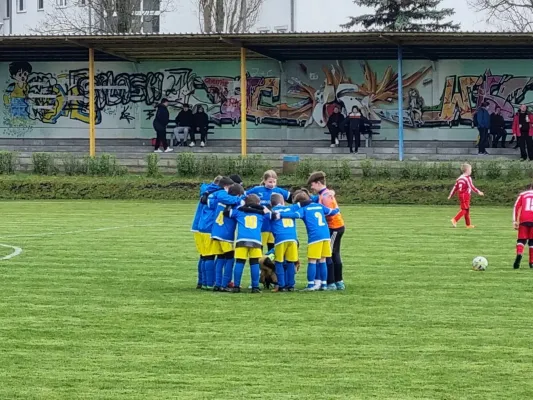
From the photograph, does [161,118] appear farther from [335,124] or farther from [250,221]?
[250,221]

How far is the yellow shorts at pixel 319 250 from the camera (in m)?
16.0

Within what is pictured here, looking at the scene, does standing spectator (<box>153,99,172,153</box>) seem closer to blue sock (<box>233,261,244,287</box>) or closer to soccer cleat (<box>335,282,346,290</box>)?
soccer cleat (<box>335,282,346,290</box>)

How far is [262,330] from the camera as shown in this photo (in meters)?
13.2

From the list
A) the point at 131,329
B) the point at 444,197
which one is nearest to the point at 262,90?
the point at 444,197

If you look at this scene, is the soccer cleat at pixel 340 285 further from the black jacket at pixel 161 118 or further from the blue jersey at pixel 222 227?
the black jacket at pixel 161 118

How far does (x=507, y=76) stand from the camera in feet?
146

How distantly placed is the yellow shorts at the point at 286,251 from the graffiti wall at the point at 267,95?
97.9ft

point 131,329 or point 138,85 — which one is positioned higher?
point 138,85

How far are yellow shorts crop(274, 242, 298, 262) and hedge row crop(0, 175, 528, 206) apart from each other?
780 inches

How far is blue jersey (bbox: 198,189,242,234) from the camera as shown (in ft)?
52.5

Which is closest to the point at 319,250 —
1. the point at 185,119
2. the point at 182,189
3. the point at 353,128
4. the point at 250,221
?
the point at 250,221

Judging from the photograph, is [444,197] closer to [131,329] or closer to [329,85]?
[329,85]

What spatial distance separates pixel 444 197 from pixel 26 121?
831 inches

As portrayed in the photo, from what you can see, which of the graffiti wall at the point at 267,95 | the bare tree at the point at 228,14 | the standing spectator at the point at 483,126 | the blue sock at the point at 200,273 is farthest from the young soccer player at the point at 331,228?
the bare tree at the point at 228,14
